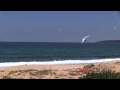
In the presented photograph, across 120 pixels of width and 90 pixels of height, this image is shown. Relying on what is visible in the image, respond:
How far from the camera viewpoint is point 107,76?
23.6ft
